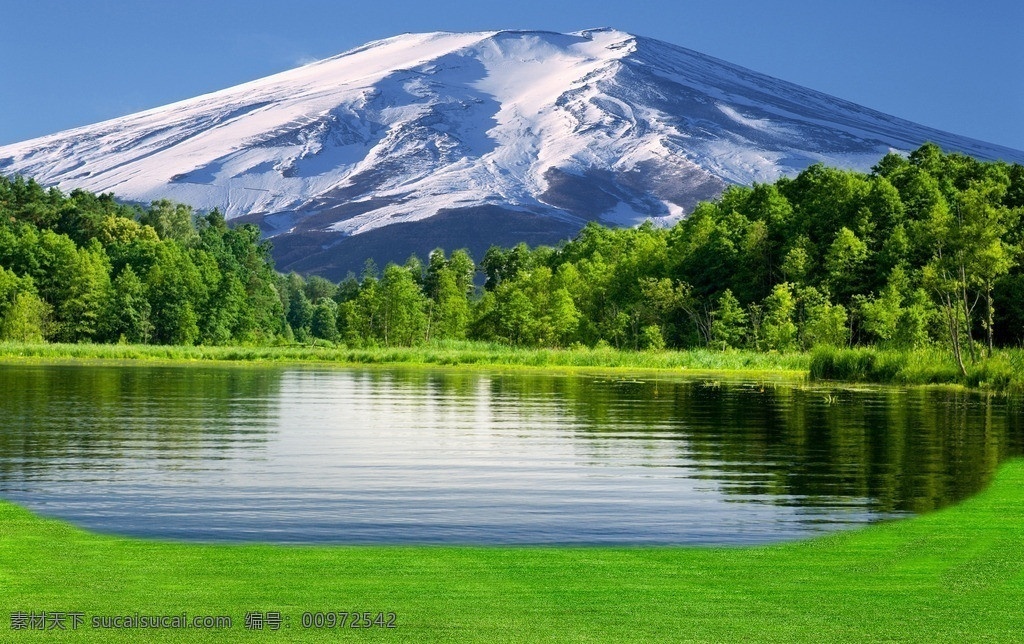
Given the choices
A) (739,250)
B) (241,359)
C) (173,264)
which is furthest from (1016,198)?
(173,264)

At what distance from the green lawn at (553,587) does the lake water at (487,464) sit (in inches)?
30.3

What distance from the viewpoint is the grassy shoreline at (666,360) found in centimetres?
4262

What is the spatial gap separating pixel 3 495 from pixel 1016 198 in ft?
233

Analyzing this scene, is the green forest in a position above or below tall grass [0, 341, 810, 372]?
above

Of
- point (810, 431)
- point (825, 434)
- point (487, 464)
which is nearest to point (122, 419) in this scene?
point (487, 464)

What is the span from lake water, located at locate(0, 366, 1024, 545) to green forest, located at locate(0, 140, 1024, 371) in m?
28.8

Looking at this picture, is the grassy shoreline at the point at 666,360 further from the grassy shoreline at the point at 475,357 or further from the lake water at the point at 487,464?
the lake water at the point at 487,464

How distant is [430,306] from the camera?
110500mm

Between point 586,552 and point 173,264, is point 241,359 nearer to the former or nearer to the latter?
point 173,264

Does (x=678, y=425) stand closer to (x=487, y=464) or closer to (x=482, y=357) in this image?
(x=487, y=464)

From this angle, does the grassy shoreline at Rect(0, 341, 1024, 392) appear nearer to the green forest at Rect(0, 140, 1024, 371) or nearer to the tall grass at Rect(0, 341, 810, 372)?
the tall grass at Rect(0, 341, 810, 372)

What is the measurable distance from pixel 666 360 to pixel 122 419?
4419 cm

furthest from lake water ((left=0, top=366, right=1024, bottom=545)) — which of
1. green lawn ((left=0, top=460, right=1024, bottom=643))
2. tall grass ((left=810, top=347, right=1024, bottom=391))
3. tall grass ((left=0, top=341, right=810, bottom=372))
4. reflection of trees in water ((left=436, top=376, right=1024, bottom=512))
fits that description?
tall grass ((left=0, top=341, right=810, bottom=372))

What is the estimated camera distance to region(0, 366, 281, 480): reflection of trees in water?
17.1m
